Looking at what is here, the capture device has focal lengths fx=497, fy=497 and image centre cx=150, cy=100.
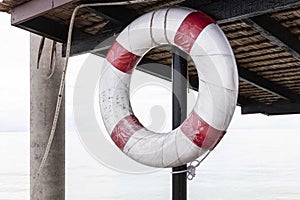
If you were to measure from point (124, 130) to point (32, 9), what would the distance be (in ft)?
2.74

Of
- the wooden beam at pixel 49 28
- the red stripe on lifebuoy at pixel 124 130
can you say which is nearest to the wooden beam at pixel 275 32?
the red stripe on lifebuoy at pixel 124 130

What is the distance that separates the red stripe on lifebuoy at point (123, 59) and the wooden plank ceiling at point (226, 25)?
0.97ft

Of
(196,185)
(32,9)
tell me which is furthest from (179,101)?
(196,185)

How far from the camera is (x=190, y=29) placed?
1993mm

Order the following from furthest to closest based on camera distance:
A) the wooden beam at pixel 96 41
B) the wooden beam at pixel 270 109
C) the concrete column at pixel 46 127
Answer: the wooden beam at pixel 270 109
the concrete column at pixel 46 127
the wooden beam at pixel 96 41

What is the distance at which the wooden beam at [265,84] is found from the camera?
12.2 feet

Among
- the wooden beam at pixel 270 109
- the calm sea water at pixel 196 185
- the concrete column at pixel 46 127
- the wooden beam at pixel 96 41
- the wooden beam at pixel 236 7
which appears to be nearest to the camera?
the wooden beam at pixel 236 7

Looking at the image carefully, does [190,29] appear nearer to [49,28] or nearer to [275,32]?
[275,32]

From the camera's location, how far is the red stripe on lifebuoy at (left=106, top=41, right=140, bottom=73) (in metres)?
2.19

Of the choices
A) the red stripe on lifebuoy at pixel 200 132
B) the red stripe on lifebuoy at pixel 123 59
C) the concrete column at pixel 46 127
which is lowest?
the concrete column at pixel 46 127

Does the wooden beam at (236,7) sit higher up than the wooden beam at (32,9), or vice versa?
the wooden beam at (236,7)

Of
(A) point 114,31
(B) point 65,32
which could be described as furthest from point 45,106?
(A) point 114,31

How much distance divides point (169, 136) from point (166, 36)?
414 millimetres

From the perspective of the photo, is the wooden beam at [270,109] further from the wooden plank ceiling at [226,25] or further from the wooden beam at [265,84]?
the wooden plank ceiling at [226,25]
